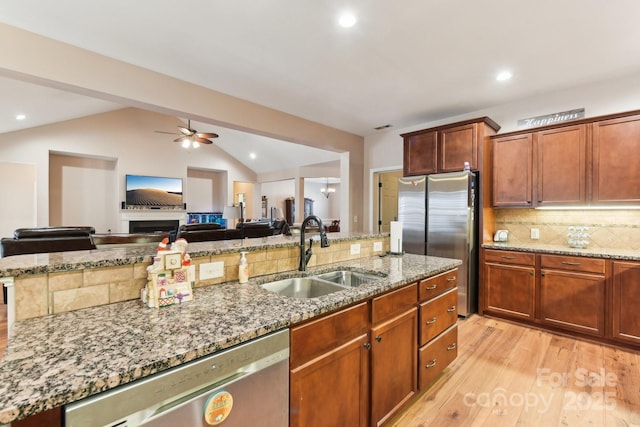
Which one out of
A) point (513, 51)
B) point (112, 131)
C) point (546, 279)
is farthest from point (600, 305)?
point (112, 131)

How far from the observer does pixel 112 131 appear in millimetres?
7004

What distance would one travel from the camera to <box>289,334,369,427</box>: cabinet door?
119cm

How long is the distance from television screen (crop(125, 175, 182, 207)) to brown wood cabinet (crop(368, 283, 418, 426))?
7.48 meters

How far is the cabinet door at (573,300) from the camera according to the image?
2828mm

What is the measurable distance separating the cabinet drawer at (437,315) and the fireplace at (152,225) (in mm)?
6707

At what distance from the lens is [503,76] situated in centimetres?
307

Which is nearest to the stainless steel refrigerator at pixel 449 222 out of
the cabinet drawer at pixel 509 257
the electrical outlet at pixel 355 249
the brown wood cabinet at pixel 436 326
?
the cabinet drawer at pixel 509 257

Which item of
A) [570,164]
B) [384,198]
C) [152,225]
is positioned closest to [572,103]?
[570,164]

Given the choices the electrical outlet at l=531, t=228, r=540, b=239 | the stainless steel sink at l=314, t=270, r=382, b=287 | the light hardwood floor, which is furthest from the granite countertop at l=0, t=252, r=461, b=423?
the electrical outlet at l=531, t=228, r=540, b=239

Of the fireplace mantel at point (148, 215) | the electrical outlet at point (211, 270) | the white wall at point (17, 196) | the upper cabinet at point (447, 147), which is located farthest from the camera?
the fireplace mantel at point (148, 215)

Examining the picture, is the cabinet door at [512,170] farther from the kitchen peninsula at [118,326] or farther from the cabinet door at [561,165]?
the kitchen peninsula at [118,326]

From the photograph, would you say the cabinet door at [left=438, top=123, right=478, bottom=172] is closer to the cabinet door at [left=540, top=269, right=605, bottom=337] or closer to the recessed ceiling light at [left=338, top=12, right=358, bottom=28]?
the cabinet door at [left=540, top=269, right=605, bottom=337]

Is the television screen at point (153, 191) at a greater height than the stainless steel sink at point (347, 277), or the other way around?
the television screen at point (153, 191)

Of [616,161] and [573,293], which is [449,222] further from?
[616,161]
